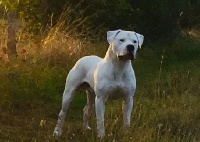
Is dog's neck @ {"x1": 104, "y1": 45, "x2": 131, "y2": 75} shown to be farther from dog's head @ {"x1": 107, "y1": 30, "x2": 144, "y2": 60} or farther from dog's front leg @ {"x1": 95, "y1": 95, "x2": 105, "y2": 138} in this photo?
dog's front leg @ {"x1": 95, "y1": 95, "x2": 105, "y2": 138}

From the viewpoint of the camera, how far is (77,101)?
10.1m

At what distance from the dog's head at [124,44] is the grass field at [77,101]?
3.12ft

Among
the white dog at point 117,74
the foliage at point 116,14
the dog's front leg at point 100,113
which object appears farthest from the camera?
the foliage at point 116,14

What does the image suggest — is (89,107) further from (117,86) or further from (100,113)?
(117,86)

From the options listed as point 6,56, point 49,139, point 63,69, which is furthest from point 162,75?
point 49,139

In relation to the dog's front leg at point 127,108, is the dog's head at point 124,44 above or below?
above

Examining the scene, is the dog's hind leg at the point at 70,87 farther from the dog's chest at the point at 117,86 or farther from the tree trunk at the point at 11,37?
the tree trunk at the point at 11,37

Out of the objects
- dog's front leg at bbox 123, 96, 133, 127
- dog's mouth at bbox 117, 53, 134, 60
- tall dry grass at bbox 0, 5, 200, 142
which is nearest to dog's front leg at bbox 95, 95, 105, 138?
tall dry grass at bbox 0, 5, 200, 142

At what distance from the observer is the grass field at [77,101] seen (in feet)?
24.6

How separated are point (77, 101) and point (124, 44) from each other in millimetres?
3125

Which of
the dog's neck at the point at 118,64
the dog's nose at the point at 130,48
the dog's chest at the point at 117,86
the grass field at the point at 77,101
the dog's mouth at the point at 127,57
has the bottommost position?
the grass field at the point at 77,101

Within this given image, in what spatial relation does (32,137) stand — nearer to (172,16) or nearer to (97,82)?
(97,82)

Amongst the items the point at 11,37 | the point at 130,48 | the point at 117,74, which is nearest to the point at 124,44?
Answer: the point at 130,48

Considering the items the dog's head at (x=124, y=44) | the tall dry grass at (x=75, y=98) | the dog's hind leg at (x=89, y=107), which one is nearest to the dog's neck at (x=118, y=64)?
the dog's head at (x=124, y=44)
